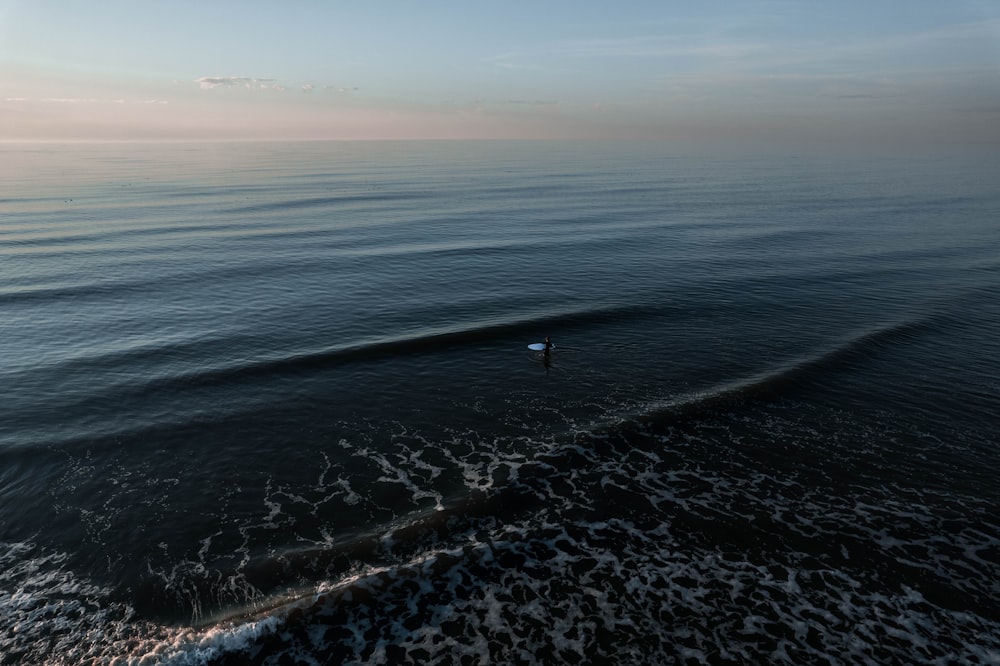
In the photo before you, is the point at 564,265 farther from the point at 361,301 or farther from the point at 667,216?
the point at 667,216

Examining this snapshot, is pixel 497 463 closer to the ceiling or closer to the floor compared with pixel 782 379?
closer to the floor

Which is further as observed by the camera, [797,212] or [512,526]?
[797,212]

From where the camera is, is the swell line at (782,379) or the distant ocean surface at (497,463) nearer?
the distant ocean surface at (497,463)

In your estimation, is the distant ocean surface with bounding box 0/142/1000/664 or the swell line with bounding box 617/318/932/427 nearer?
the distant ocean surface with bounding box 0/142/1000/664

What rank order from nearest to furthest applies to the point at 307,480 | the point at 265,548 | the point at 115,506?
the point at 265,548 → the point at 115,506 → the point at 307,480

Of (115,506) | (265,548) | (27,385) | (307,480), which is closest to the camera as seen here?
(265,548)

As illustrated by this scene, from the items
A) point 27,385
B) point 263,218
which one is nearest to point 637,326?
point 27,385

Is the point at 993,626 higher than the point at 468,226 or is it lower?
lower

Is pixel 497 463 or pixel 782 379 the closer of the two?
pixel 497 463
